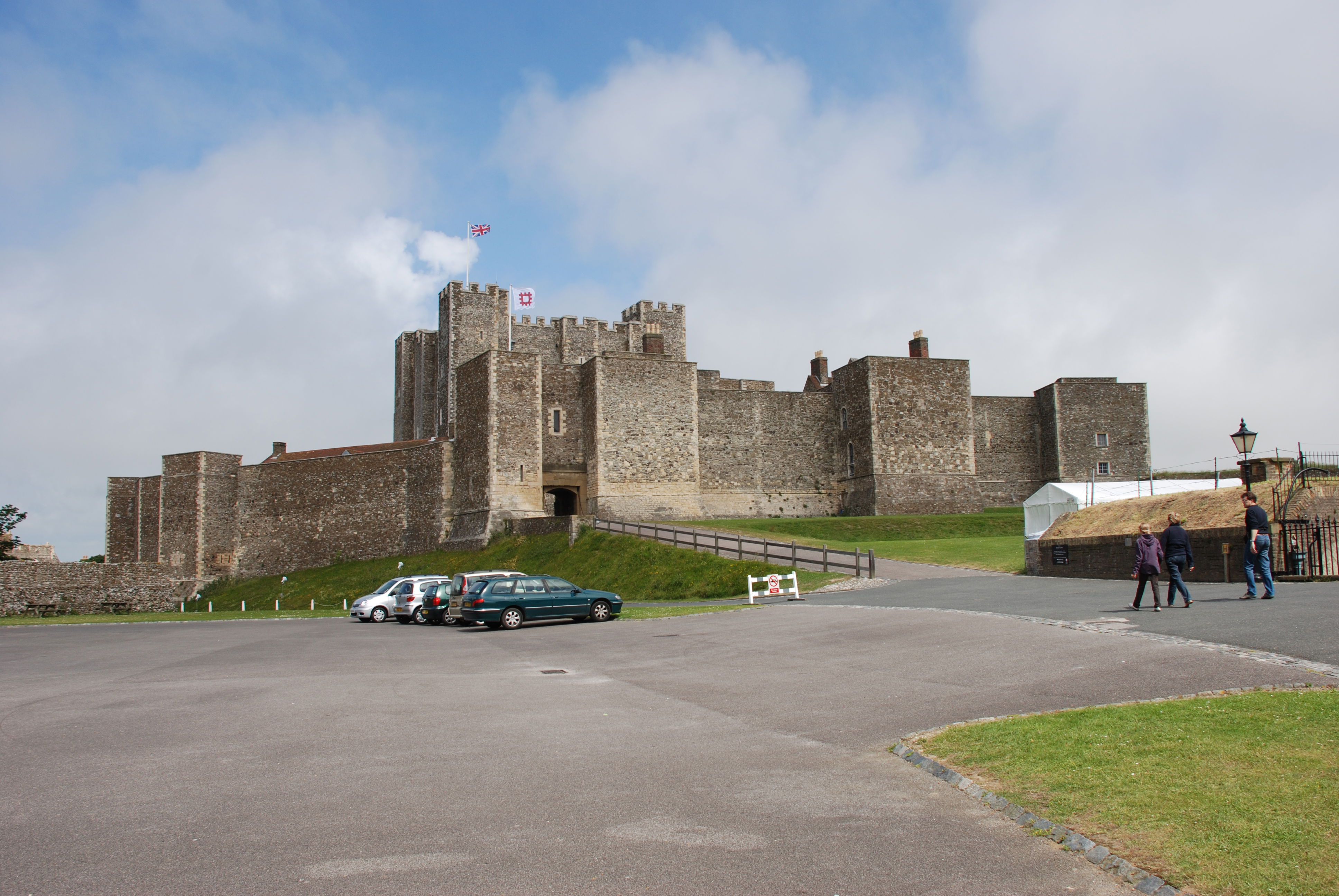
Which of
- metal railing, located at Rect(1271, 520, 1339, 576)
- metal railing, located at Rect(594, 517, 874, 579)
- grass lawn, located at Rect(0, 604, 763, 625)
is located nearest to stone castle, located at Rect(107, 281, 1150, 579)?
metal railing, located at Rect(594, 517, 874, 579)

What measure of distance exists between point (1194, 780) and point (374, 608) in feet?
80.5

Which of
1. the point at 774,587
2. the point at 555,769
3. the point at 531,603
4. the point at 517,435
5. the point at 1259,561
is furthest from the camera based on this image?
the point at 517,435

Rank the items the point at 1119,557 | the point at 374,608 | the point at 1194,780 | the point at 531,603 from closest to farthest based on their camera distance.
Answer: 1. the point at 1194,780
2. the point at 531,603
3. the point at 1119,557
4. the point at 374,608

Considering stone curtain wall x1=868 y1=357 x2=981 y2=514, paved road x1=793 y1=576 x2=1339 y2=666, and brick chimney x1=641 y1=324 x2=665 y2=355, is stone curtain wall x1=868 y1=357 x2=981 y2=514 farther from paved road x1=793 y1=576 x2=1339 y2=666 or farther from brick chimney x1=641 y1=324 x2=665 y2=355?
paved road x1=793 y1=576 x2=1339 y2=666

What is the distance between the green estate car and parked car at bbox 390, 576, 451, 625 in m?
4.98

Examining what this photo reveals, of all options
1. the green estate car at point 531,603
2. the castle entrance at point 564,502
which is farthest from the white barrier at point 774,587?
the castle entrance at point 564,502

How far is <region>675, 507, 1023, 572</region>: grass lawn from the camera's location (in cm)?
3086

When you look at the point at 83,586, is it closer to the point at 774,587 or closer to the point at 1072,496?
the point at 774,587

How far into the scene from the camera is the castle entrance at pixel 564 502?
4372cm

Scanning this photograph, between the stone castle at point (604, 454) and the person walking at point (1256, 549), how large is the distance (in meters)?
28.3

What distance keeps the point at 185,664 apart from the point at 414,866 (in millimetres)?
→ 11604

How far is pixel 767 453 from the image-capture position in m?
45.9

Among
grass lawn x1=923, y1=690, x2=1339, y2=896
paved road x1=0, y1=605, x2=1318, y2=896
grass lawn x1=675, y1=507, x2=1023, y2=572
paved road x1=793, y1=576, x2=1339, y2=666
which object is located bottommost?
paved road x1=0, y1=605, x2=1318, y2=896

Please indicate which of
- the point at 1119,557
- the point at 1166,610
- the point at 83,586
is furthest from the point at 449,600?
A: the point at 83,586
